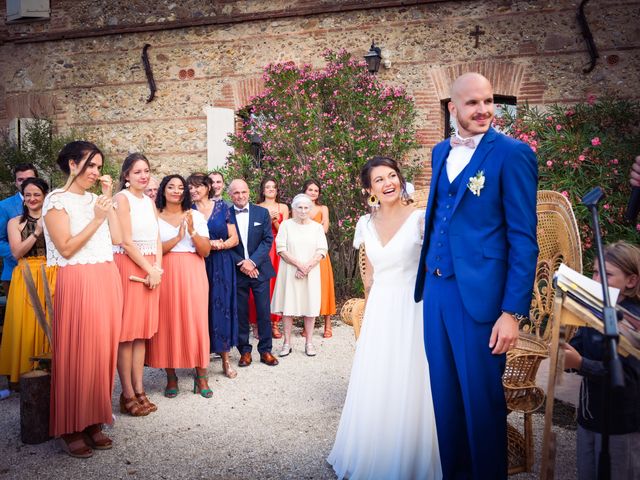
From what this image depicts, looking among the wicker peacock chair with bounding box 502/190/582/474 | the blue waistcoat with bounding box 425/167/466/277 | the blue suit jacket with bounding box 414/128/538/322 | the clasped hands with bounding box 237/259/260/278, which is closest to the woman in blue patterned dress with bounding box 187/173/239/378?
the clasped hands with bounding box 237/259/260/278

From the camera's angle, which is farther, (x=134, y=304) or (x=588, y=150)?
(x=588, y=150)

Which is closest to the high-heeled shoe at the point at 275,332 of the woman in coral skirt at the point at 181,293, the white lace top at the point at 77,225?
the woman in coral skirt at the point at 181,293

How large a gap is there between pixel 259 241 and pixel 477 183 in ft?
13.2

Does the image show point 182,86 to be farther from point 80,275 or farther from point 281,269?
point 80,275

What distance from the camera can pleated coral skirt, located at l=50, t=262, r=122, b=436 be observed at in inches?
148

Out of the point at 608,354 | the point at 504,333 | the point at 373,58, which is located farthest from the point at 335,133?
the point at 608,354

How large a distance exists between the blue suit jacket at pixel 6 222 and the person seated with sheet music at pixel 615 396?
4.94m

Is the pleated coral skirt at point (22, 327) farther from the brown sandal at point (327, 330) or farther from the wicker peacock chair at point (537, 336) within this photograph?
the wicker peacock chair at point (537, 336)

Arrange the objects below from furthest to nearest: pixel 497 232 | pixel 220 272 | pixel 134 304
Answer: pixel 220 272, pixel 134 304, pixel 497 232

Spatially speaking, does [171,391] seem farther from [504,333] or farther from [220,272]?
[504,333]

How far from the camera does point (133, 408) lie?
15.1 ft

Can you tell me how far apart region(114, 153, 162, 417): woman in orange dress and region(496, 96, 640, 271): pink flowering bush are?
5.22 metres

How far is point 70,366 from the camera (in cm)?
377

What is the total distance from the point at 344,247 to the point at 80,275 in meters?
6.25
